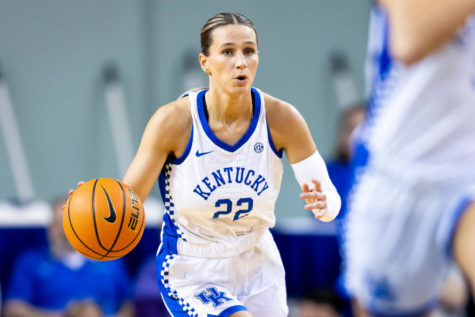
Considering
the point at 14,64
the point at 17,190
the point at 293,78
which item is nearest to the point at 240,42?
the point at 293,78

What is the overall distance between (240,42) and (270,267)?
90 centimetres

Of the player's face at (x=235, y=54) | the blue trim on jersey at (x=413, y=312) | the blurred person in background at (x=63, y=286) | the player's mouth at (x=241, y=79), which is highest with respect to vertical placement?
the player's face at (x=235, y=54)

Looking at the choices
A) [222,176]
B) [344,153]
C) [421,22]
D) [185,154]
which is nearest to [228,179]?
[222,176]

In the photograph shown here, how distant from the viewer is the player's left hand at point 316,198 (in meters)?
1.97

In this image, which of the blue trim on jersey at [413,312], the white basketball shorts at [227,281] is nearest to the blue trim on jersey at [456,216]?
the blue trim on jersey at [413,312]

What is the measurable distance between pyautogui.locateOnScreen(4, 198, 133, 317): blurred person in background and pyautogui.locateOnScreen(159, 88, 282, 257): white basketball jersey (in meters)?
2.38

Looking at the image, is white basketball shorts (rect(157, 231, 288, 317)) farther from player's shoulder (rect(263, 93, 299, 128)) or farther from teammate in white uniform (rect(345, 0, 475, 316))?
teammate in white uniform (rect(345, 0, 475, 316))

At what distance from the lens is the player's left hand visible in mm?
1968

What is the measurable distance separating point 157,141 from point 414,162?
1.37 m

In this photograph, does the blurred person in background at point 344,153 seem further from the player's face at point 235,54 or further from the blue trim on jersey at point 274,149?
the player's face at point 235,54

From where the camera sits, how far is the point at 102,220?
1837 mm

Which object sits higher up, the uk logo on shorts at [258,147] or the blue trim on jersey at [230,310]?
the uk logo on shorts at [258,147]

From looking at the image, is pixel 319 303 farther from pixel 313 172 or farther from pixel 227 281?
pixel 313 172

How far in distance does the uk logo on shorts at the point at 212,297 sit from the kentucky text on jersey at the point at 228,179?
1.36ft
